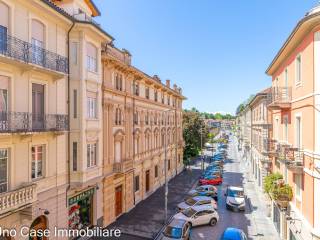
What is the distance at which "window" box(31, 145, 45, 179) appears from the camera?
1185cm

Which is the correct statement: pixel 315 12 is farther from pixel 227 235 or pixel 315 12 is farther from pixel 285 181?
pixel 227 235

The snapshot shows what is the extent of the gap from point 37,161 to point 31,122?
7.26 feet

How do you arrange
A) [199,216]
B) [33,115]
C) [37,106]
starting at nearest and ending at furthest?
[33,115] → [37,106] → [199,216]

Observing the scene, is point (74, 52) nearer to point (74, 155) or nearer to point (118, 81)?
point (74, 155)

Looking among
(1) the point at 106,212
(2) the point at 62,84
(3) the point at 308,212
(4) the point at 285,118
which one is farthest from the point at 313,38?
(1) the point at 106,212

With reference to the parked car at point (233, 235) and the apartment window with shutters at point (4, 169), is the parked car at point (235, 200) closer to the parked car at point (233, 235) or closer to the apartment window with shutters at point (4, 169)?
the parked car at point (233, 235)

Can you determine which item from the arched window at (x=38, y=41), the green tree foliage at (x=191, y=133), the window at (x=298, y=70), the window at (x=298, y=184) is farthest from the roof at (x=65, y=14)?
the green tree foliage at (x=191, y=133)

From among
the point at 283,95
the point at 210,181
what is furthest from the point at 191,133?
the point at 283,95

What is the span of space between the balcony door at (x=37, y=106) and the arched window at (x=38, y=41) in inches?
50.5

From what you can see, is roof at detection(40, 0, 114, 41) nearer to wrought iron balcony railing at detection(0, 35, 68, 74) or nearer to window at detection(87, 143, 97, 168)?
wrought iron balcony railing at detection(0, 35, 68, 74)

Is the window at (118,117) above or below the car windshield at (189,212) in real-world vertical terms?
above

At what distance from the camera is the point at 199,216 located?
19.1 metres

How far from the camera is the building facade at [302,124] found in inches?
416

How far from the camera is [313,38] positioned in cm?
1077
